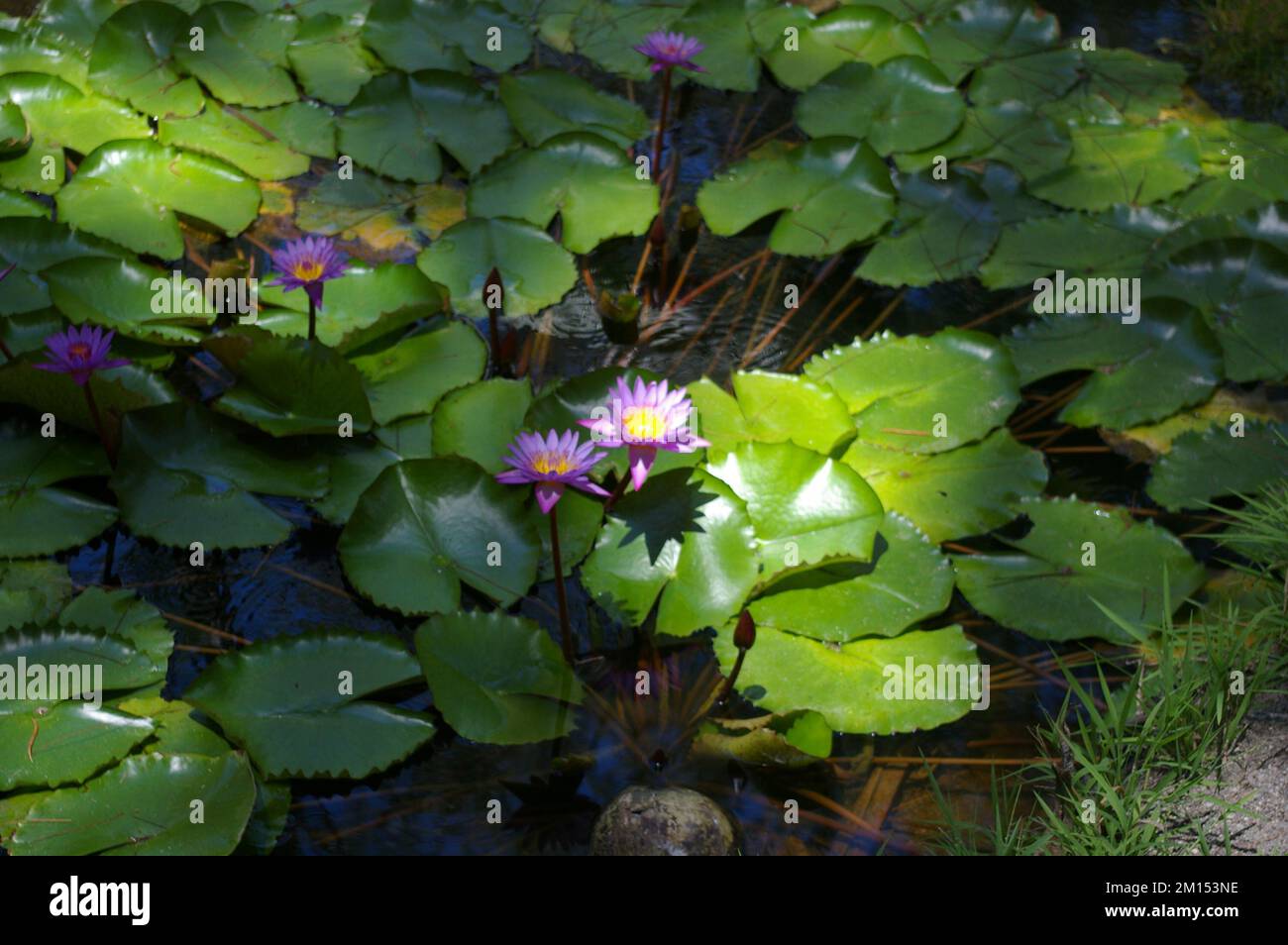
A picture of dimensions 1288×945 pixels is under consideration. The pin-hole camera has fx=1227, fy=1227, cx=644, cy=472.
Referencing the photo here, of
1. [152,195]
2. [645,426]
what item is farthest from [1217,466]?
[152,195]

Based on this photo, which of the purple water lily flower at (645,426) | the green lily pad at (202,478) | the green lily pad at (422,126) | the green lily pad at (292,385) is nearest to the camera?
the purple water lily flower at (645,426)

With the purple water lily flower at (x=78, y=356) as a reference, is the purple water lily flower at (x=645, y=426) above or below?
below

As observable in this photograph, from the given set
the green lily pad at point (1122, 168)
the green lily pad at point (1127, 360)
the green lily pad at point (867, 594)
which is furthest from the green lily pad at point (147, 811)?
the green lily pad at point (1122, 168)

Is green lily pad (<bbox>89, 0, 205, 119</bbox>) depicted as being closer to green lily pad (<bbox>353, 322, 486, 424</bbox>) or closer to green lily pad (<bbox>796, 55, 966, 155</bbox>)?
green lily pad (<bbox>353, 322, 486, 424</bbox>)

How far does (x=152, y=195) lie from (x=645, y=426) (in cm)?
174

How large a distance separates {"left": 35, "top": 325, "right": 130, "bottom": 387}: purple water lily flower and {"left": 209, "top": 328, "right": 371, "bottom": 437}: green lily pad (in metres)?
0.25

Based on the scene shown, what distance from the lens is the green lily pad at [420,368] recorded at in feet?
9.16

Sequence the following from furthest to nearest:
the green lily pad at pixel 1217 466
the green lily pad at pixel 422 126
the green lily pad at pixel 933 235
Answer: the green lily pad at pixel 422 126, the green lily pad at pixel 933 235, the green lily pad at pixel 1217 466

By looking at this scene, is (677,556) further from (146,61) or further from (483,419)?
(146,61)

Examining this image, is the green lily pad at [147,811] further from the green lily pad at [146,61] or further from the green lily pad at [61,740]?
the green lily pad at [146,61]

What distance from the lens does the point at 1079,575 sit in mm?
2570

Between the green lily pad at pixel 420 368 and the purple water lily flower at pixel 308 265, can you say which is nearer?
the purple water lily flower at pixel 308 265

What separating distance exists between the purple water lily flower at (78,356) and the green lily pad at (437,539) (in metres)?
0.59
